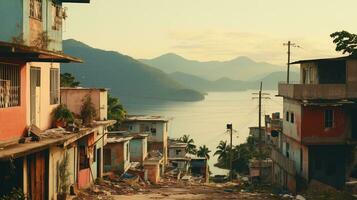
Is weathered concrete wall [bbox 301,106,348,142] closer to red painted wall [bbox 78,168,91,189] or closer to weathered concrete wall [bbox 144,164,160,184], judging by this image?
weathered concrete wall [bbox 144,164,160,184]

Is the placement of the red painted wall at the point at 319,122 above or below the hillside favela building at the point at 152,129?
above

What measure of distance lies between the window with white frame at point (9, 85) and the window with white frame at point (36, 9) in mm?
3643

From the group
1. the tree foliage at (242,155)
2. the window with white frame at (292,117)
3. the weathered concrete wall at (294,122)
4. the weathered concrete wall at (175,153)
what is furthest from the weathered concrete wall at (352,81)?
the weathered concrete wall at (175,153)

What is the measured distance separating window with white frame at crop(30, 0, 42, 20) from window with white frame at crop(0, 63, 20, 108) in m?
3.64

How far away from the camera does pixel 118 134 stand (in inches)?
1668

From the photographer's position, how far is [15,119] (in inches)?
582

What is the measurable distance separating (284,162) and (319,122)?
6309 mm

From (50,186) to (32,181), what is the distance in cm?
163

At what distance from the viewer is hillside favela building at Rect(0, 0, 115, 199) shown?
13867 millimetres

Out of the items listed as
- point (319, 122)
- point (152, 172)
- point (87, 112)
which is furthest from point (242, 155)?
point (87, 112)

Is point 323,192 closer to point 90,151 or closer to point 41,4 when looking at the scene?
point 90,151

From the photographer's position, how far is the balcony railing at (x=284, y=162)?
35.9 meters

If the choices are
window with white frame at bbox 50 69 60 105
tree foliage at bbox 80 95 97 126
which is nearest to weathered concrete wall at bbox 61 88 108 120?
tree foliage at bbox 80 95 97 126

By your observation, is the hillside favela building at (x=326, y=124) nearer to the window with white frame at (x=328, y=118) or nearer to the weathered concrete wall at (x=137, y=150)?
the window with white frame at (x=328, y=118)
